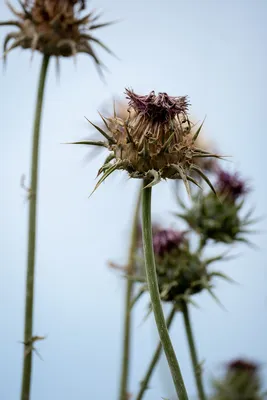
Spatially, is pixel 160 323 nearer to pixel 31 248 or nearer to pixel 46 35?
pixel 31 248

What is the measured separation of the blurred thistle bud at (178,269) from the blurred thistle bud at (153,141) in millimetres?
2619

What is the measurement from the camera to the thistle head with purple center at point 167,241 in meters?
7.12

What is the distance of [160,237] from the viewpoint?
23.8ft

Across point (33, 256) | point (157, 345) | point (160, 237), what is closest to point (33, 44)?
point (33, 256)

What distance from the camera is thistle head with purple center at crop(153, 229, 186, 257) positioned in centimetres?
712

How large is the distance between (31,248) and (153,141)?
89.9 inches

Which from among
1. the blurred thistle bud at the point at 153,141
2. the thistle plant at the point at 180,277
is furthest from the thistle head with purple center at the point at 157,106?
the thistle plant at the point at 180,277

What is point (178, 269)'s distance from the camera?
6.79 m

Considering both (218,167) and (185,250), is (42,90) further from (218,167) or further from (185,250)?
(218,167)

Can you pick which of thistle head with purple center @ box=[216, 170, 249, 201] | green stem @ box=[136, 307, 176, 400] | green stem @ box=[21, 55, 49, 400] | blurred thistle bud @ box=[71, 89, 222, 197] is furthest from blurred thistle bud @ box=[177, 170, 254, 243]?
blurred thistle bud @ box=[71, 89, 222, 197]

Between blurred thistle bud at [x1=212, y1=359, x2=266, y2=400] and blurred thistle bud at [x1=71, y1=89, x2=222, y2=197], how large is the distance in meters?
5.88

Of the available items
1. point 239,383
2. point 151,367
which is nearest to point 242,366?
point 239,383

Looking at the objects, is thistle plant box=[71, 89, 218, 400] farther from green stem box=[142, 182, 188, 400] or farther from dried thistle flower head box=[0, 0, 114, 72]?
dried thistle flower head box=[0, 0, 114, 72]

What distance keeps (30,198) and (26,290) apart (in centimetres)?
82
